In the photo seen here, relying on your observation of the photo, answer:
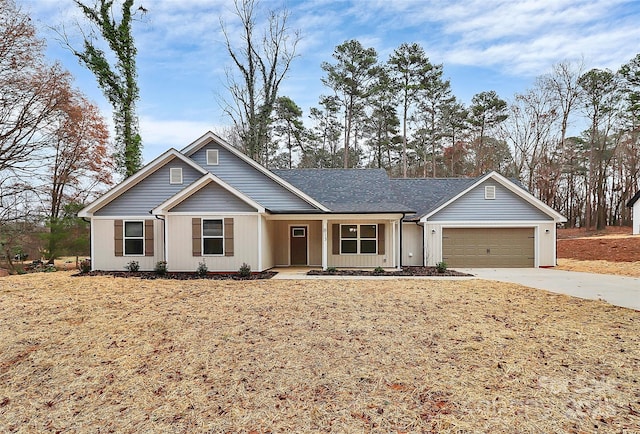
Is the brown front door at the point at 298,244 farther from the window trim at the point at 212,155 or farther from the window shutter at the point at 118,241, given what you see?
the window shutter at the point at 118,241

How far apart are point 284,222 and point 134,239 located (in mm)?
5896

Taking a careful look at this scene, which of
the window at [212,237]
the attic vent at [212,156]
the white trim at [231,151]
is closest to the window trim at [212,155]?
the attic vent at [212,156]

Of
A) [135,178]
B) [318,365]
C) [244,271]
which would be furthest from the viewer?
[135,178]

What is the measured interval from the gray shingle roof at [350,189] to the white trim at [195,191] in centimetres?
334

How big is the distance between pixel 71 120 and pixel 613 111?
3794 centimetres

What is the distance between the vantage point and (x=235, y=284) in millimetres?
10672

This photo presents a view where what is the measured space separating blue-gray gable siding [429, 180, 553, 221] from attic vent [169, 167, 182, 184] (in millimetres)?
10556

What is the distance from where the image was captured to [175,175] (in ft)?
48.4

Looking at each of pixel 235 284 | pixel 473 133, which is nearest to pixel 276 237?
pixel 235 284

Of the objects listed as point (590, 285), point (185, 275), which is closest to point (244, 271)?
point (185, 275)

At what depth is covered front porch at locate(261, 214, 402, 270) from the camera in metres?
14.4

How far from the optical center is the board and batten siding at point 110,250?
46.2 ft

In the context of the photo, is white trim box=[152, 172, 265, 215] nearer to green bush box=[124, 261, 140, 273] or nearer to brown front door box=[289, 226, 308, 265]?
green bush box=[124, 261, 140, 273]

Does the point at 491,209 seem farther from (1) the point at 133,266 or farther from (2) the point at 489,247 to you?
(1) the point at 133,266
